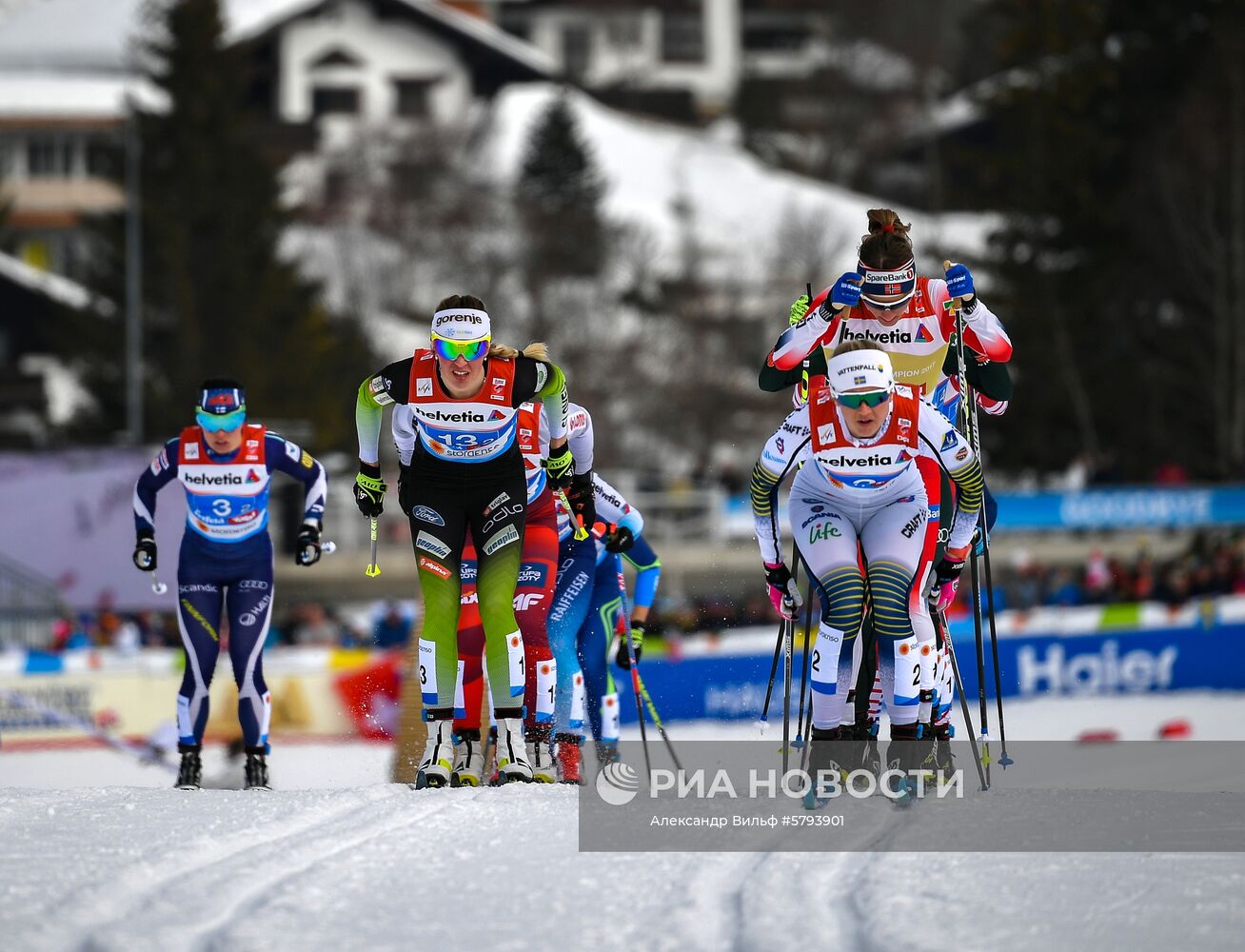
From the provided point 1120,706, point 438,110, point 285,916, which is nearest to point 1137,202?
point 1120,706

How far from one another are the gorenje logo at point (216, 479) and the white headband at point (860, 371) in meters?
3.97

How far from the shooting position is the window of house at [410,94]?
7725cm

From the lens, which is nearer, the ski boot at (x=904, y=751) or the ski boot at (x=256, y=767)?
the ski boot at (x=904, y=751)

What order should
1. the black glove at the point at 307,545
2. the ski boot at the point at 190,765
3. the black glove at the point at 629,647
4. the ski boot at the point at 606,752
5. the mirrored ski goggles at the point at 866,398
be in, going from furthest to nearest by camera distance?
the black glove at the point at 629,647, the ski boot at the point at 606,752, the ski boot at the point at 190,765, the black glove at the point at 307,545, the mirrored ski goggles at the point at 866,398

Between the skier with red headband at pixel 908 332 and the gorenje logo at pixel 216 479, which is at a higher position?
the skier with red headband at pixel 908 332

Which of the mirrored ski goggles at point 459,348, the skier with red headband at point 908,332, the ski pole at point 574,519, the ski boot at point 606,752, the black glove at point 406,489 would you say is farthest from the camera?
the ski boot at point 606,752

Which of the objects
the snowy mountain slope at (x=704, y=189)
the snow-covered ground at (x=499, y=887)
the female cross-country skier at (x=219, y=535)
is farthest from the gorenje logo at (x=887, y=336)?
the snowy mountain slope at (x=704, y=189)

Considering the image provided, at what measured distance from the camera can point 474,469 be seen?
8719 millimetres

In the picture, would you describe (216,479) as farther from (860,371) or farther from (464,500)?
(860,371)

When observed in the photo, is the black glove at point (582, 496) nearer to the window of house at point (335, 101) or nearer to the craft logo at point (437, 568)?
the craft logo at point (437, 568)

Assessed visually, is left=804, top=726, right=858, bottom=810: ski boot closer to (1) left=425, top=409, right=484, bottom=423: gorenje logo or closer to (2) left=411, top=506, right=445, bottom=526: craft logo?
(2) left=411, top=506, right=445, bottom=526: craft logo

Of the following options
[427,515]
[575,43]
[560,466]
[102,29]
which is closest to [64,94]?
[102,29]

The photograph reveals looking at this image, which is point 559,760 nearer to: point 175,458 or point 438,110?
point 175,458

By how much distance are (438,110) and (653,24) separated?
20.6 m
